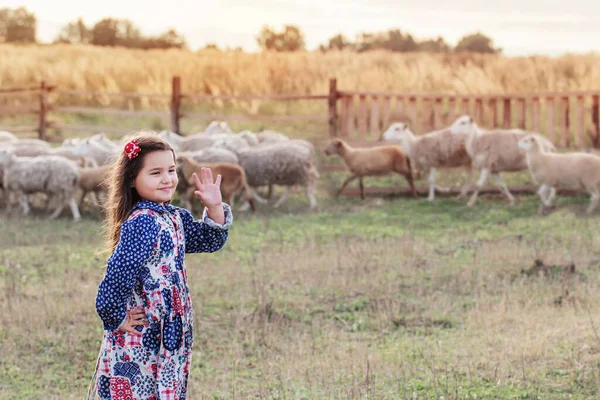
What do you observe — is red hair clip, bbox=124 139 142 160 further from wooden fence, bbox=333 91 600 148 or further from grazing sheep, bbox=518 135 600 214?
wooden fence, bbox=333 91 600 148

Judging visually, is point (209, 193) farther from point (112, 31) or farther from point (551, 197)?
point (112, 31)

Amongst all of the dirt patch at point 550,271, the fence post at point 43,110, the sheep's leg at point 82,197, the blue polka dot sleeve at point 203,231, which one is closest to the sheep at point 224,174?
the sheep's leg at point 82,197

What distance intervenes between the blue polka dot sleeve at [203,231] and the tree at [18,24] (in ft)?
171

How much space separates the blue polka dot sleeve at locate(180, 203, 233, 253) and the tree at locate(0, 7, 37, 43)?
52186 millimetres

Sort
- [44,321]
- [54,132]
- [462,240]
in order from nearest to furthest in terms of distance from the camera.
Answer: [44,321]
[462,240]
[54,132]

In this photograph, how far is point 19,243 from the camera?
11875 millimetres

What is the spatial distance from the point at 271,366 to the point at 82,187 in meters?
7.76

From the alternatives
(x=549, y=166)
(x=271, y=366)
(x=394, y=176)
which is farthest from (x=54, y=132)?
(x=271, y=366)

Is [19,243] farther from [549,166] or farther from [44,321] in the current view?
[549,166]

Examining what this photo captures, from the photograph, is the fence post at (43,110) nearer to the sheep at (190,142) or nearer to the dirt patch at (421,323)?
the sheep at (190,142)

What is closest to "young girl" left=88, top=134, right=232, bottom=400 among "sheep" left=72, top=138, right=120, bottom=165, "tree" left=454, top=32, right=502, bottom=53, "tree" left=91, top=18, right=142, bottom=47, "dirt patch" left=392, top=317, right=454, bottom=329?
"dirt patch" left=392, top=317, right=454, bottom=329

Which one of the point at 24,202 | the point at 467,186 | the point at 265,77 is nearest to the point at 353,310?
the point at 24,202

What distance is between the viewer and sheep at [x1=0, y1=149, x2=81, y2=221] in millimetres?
13500

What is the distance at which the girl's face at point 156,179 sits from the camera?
4.13 meters
